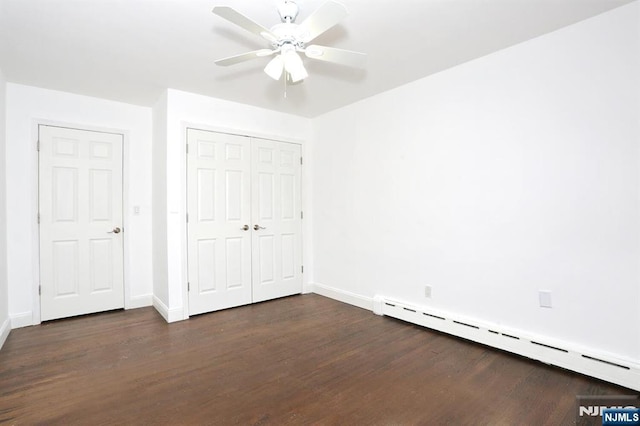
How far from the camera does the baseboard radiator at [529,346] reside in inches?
82.3

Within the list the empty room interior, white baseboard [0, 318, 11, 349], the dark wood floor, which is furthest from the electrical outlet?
white baseboard [0, 318, 11, 349]

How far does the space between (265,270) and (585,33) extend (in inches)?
152

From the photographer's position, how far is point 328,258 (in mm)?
4395

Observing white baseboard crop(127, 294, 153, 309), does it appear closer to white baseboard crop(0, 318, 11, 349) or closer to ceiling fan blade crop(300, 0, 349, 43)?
white baseboard crop(0, 318, 11, 349)

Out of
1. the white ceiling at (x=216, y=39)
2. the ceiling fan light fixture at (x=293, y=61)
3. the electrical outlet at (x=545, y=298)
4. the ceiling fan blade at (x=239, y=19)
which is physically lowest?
the electrical outlet at (x=545, y=298)

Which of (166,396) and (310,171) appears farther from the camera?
(310,171)

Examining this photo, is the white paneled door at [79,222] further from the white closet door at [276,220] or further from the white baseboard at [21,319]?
the white closet door at [276,220]

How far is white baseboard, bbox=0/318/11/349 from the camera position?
2824 mm

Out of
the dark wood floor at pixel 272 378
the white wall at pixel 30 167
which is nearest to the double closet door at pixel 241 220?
the dark wood floor at pixel 272 378

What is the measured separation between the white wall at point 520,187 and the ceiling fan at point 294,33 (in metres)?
1.38

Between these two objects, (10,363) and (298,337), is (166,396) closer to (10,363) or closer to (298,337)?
(298,337)

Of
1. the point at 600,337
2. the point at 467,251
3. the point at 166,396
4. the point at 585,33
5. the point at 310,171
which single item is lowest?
the point at 166,396

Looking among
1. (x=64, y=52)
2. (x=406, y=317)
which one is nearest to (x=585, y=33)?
(x=406, y=317)

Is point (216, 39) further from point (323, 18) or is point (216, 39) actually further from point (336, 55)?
point (323, 18)
